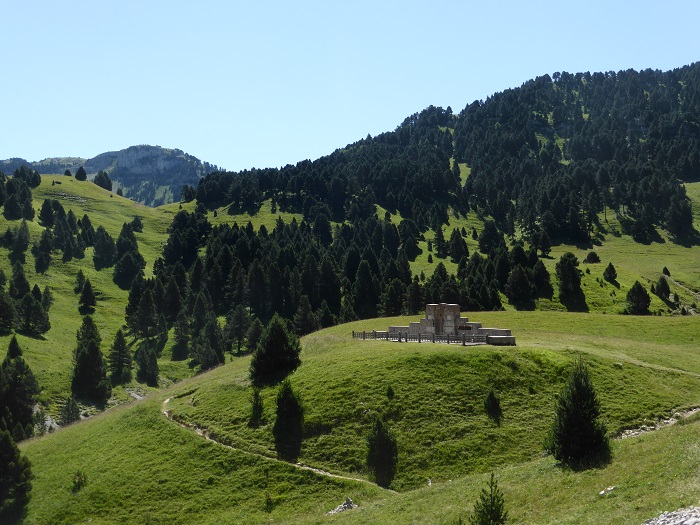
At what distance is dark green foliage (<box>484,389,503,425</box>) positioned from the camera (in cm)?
5003

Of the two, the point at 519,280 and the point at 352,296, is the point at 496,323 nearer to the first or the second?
the point at 519,280

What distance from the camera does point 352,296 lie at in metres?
140

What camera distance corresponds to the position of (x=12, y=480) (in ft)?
176

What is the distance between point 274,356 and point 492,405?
24.7m

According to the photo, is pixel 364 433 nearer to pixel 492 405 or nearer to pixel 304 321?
pixel 492 405

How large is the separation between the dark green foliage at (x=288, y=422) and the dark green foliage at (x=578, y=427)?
2287 centimetres

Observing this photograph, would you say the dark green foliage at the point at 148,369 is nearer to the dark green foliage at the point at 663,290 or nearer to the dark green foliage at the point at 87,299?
the dark green foliage at the point at 87,299

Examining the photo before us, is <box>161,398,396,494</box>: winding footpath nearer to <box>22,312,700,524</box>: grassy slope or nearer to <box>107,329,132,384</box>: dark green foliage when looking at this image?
<box>22,312,700,524</box>: grassy slope

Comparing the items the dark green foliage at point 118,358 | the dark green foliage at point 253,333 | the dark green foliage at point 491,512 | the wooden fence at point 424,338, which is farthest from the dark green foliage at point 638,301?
the dark green foliage at point 491,512

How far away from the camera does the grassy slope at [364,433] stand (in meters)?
34.6

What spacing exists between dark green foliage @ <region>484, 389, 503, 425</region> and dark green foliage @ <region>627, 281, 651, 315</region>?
74.4 metres

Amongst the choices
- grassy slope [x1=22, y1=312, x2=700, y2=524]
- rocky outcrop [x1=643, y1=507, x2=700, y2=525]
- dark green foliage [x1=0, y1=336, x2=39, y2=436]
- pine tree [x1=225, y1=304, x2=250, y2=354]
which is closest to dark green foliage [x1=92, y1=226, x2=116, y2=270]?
pine tree [x1=225, y1=304, x2=250, y2=354]

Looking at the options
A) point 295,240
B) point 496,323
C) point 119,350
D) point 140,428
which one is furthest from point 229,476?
point 295,240

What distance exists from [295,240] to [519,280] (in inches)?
3349
